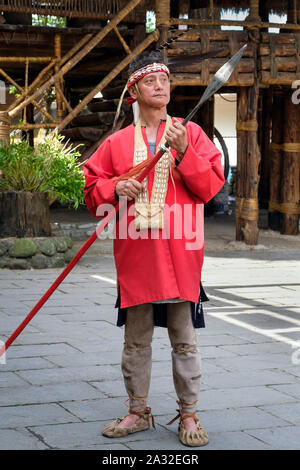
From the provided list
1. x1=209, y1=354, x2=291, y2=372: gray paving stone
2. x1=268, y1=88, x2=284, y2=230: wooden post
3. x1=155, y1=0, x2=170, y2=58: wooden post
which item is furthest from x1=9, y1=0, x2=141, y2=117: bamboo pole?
x1=209, y1=354, x2=291, y2=372: gray paving stone

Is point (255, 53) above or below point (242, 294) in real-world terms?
above

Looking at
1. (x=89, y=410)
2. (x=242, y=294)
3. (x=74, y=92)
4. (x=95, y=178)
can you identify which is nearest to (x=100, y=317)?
(x=242, y=294)

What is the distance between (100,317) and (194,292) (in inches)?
108

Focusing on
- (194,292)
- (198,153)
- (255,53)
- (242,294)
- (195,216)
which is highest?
(255,53)

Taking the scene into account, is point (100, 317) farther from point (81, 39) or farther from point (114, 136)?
point (81, 39)

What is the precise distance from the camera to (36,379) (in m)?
4.32

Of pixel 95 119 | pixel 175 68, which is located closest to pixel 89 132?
pixel 95 119

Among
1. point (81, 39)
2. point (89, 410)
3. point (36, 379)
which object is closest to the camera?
point (89, 410)

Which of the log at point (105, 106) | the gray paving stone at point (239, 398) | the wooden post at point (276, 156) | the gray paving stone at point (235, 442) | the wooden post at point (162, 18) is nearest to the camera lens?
the gray paving stone at point (235, 442)

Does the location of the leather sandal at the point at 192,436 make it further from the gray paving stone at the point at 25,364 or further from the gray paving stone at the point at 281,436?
the gray paving stone at the point at 25,364

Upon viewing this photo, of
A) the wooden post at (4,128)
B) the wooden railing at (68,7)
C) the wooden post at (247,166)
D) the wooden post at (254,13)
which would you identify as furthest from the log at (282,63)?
the wooden post at (4,128)

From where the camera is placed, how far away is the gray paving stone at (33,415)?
3575mm

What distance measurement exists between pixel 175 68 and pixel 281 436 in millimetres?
6972

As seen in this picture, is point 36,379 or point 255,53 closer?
point 36,379
